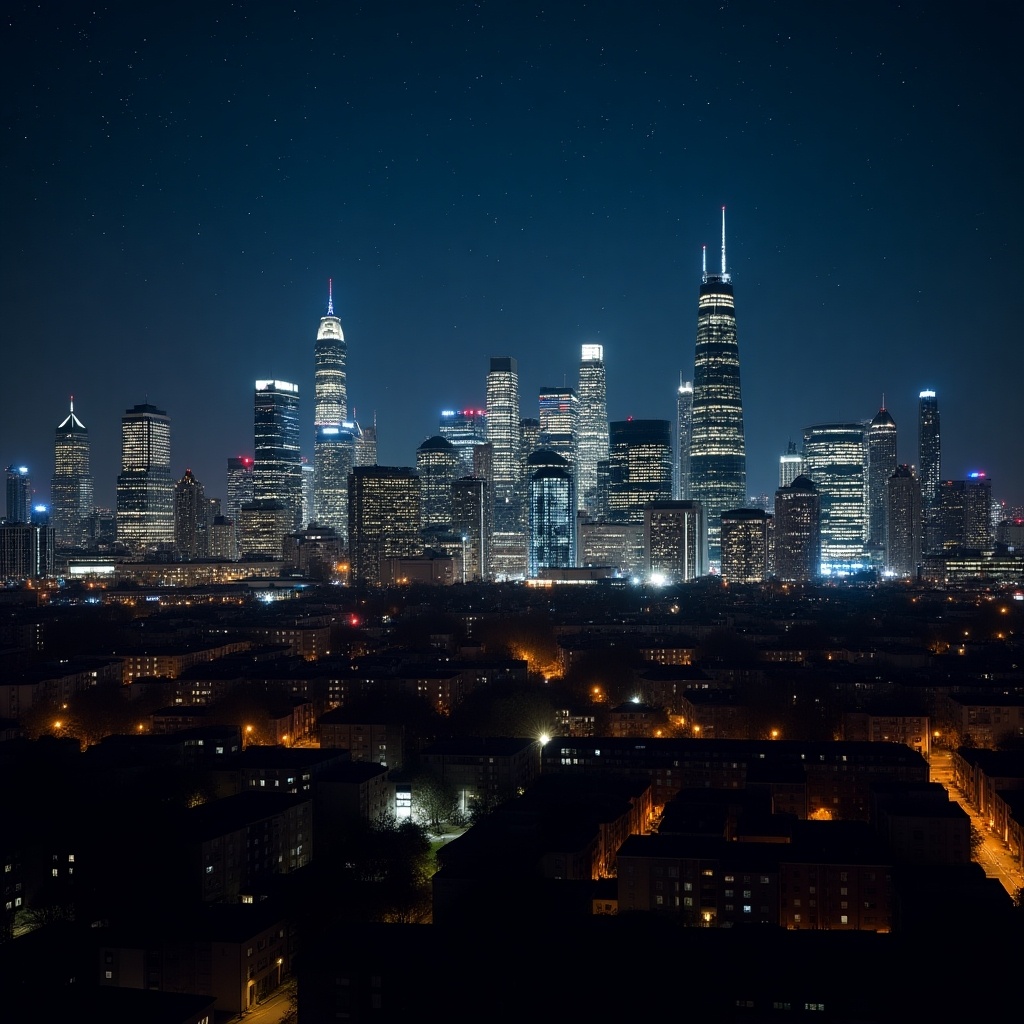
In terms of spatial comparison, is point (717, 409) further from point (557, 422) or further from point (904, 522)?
point (557, 422)

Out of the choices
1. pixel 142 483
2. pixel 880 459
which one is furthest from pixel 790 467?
pixel 142 483

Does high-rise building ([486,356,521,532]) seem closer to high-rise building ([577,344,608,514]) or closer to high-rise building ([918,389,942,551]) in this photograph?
high-rise building ([577,344,608,514])

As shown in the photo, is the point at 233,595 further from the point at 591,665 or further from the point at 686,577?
the point at 591,665

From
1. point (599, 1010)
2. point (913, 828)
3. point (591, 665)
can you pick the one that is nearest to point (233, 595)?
point (591, 665)

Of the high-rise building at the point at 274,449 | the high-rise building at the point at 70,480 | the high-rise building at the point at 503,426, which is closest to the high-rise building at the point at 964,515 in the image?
the high-rise building at the point at 503,426

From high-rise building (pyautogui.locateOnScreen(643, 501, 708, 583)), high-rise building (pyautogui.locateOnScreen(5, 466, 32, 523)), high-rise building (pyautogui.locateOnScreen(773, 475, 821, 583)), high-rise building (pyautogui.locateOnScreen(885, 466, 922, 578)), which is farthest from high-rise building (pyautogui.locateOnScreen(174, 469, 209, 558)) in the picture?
high-rise building (pyautogui.locateOnScreen(885, 466, 922, 578))
